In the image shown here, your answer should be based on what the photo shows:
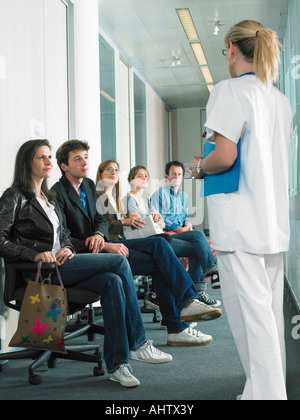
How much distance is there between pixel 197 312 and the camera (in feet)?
10.2

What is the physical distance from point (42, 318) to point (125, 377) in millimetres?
502

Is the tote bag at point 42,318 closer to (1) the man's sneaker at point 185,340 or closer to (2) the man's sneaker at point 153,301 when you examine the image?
(1) the man's sneaker at point 185,340

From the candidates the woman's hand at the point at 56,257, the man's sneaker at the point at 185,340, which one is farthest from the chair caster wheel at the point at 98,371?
the man's sneaker at the point at 185,340

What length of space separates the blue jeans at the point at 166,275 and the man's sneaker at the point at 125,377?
2.39ft

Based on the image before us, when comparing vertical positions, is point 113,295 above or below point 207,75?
below

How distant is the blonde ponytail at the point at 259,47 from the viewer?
1771 millimetres

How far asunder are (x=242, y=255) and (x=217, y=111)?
519mm

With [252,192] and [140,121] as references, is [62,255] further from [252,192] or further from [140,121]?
[140,121]

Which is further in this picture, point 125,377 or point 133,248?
point 133,248

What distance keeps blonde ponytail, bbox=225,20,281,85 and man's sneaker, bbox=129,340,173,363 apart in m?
1.67

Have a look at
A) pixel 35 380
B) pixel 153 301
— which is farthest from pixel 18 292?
pixel 153 301

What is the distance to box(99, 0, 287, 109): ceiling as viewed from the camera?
5.92 m

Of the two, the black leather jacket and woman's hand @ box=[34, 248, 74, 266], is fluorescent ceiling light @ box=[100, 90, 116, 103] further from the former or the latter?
woman's hand @ box=[34, 248, 74, 266]

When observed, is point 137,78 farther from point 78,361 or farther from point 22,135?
point 78,361
